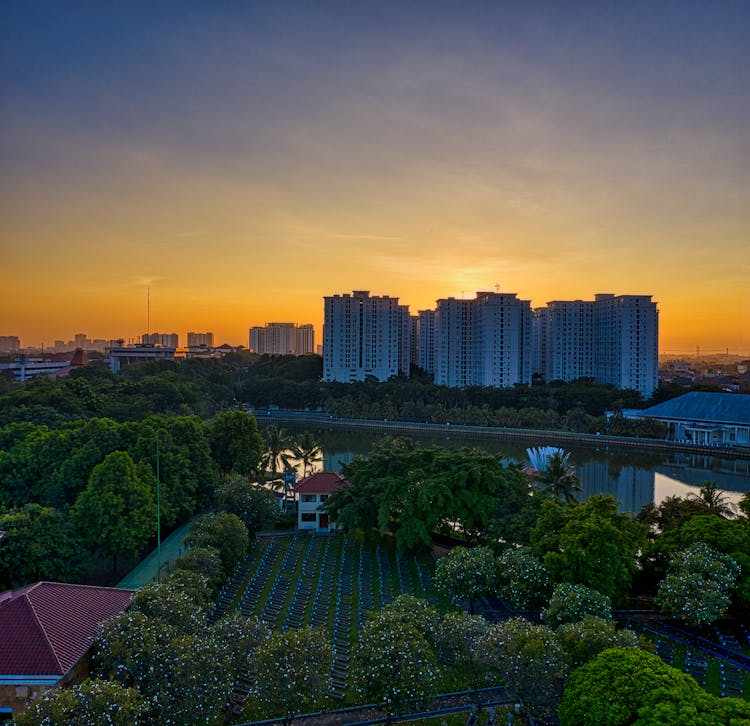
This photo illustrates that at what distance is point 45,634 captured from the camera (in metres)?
9.00

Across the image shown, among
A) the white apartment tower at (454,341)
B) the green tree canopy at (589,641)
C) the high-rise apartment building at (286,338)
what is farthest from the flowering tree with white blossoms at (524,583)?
the high-rise apartment building at (286,338)

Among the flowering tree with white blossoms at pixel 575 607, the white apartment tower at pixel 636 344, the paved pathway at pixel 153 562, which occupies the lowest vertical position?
the paved pathway at pixel 153 562

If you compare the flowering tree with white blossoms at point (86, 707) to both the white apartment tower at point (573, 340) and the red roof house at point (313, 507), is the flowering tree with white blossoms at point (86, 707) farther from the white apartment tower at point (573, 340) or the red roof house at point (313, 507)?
the white apartment tower at point (573, 340)

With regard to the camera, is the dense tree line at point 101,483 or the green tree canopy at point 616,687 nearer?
the green tree canopy at point 616,687

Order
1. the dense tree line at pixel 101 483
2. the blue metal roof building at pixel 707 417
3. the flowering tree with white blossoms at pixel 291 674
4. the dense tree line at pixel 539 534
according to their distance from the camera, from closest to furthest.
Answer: the flowering tree with white blossoms at pixel 291 674
the dense tree line at pixel 539 534
the dense tree line at pixel 101 483
the blue metal roof building at pixel 707 417

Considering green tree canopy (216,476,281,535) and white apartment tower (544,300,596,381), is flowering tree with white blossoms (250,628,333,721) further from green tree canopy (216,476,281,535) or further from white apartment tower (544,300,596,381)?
white apartment tower (544,300,596,381)

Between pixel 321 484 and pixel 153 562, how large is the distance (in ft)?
20.2

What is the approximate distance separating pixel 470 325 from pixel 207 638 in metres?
56.3

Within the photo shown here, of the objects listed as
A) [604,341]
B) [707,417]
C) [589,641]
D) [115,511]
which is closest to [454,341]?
[604,341]

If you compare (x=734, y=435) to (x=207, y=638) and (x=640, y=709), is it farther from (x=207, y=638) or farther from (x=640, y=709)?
(x=207, y=638)

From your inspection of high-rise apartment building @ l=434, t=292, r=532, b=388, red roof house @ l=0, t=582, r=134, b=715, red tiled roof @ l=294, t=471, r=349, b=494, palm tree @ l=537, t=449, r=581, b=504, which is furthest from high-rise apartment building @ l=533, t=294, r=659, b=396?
red roof house @ l=0, t=582, r=134, b=715

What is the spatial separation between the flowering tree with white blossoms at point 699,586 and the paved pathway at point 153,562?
1272 cm

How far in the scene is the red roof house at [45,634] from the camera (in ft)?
27.8

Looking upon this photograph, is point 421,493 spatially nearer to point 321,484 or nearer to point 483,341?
point 321,484
